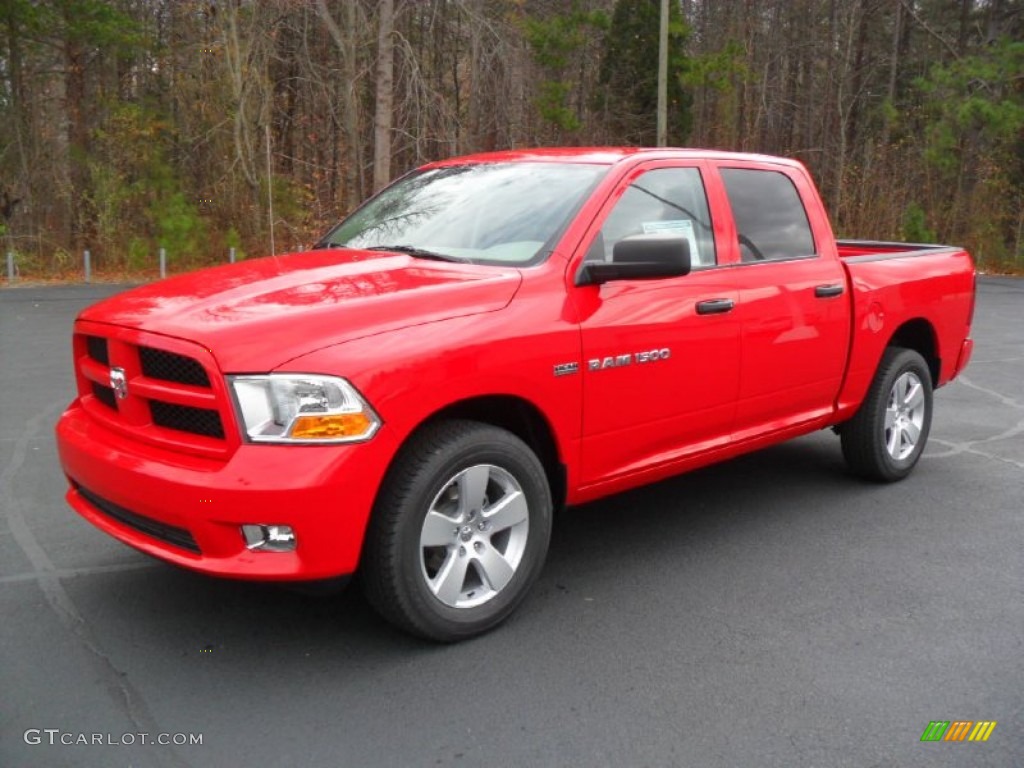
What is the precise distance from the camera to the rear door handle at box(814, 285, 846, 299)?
16.4 ft

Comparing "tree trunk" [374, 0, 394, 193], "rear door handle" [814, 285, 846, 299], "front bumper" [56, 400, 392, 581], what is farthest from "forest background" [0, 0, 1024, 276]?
"front bumper" [56, 400, 392, 581]

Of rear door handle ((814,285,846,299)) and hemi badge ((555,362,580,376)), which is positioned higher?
rear door handle ((814,285,846,299))

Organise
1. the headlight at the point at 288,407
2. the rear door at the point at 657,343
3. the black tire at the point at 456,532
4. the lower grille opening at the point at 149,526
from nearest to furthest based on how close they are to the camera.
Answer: the headlight at the point at 288,407
the lower grille opening at the point at 149,526
the black tire at the point at 456,532
the rear door at the point at 657,343

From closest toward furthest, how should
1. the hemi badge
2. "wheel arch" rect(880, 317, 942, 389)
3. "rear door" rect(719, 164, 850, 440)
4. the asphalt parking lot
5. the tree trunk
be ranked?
1. the asphalt parking lot
2. the hemi badge
3. "rear door" rect(719, 164, 850, 440)
4. "wheel arch" rect(880, 317, 942, 389)
5. the tree trunk

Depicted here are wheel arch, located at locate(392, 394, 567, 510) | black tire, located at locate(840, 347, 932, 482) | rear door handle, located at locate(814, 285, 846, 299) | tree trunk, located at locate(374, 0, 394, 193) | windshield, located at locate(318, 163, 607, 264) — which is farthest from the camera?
tree trunk, located at locate(374, 0, 394, 193)

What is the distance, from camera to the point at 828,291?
199 inches

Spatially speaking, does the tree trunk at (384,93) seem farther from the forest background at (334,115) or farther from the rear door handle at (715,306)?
the rear door handle at (715,306)

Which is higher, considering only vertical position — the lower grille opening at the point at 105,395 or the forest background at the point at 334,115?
the forest background at the point at 334,115

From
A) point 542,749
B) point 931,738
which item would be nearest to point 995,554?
point 931,738

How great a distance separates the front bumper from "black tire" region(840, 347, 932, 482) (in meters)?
3.44

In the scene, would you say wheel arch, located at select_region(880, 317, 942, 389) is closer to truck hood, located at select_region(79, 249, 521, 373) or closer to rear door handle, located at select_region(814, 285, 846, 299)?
rear door handle, located at select_region(814, 285, 846, 299)

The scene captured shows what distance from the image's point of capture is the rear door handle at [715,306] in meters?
4.35

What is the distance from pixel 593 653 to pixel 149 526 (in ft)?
5.40

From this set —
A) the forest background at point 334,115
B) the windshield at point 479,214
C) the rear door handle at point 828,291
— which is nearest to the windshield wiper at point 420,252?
the windshield at point 479,214
